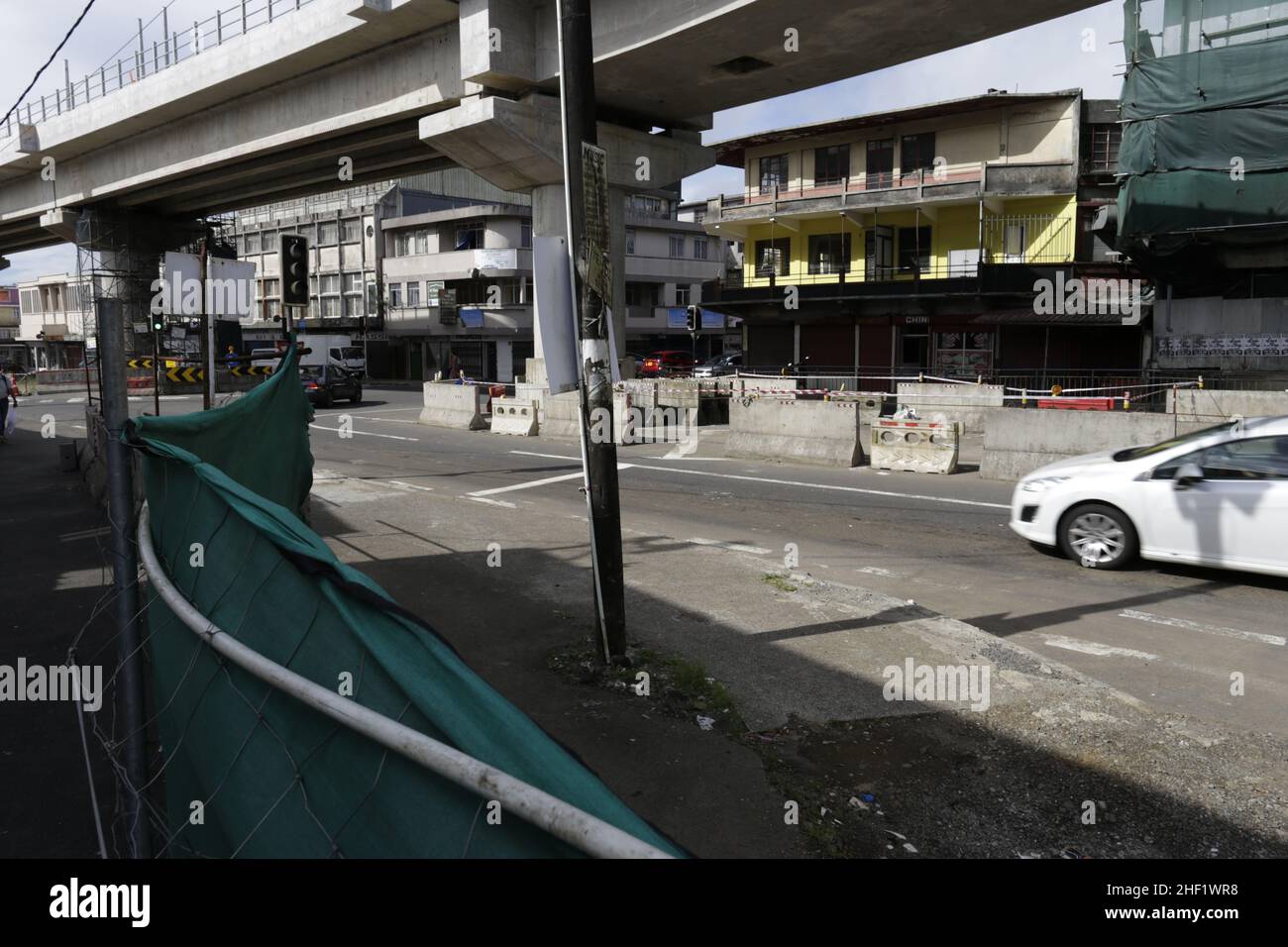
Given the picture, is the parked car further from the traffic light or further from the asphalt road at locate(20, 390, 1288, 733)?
the traffic light

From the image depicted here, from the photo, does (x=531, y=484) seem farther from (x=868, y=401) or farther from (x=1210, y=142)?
(x=1210, y=142)

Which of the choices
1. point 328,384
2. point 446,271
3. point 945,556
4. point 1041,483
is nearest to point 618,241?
point 328,384

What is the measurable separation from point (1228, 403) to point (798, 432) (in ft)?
28.0

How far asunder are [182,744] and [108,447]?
3.92 feet

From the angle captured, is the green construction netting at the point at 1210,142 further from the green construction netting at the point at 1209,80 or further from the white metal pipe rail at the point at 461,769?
the white metal pipe rail at the point at 461,769

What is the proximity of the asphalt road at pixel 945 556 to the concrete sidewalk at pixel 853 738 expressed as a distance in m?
0.79

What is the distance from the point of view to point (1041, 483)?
392 inches

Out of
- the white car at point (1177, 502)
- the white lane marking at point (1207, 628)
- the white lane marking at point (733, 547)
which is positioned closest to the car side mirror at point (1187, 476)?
the white car at point (1177, 502)

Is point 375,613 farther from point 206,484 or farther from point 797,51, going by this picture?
point 797,51

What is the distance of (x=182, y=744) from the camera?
3605mm

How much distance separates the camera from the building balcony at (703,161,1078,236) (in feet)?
117

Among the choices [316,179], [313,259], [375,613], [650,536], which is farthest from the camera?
[313,259]

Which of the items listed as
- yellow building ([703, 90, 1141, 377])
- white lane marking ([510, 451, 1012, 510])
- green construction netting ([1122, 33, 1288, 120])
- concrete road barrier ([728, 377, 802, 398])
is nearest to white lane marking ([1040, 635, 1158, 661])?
white lane marking ([510, 451, 1012, 510])
